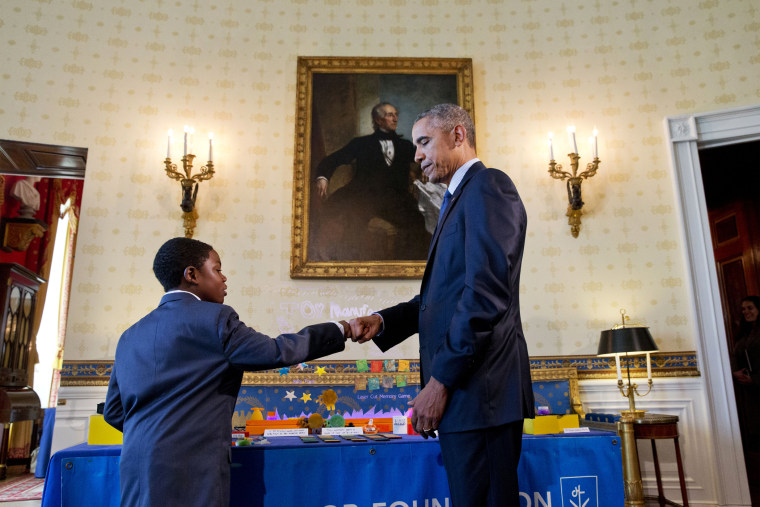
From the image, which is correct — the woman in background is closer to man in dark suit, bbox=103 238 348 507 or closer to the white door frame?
the white door frame

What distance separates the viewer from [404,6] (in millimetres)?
5391

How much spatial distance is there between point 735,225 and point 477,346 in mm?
7489

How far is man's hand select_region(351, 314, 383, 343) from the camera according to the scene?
241cm

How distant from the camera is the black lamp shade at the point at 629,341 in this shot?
415 cm

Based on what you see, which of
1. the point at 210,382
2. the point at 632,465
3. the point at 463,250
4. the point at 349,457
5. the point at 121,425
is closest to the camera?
the point at 463,250

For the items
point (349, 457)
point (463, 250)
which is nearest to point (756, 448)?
point (349, 457)

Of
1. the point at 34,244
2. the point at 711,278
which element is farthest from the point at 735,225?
the point at 34,244

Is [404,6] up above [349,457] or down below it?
above

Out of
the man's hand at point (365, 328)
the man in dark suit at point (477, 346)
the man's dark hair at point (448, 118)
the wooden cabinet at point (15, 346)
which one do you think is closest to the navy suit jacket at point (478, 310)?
the man in dark suit at point (477, 346)

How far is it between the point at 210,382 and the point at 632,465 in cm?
266

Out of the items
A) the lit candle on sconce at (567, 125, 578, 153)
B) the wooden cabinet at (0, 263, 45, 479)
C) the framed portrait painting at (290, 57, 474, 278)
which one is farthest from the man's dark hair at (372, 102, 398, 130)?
the wooden cabinet at (0, 263, 45, 479)

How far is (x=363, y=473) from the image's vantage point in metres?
2.66

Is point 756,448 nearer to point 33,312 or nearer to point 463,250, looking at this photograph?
point 463,250

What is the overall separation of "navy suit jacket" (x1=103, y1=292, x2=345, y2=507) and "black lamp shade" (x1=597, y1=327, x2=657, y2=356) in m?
2.90
